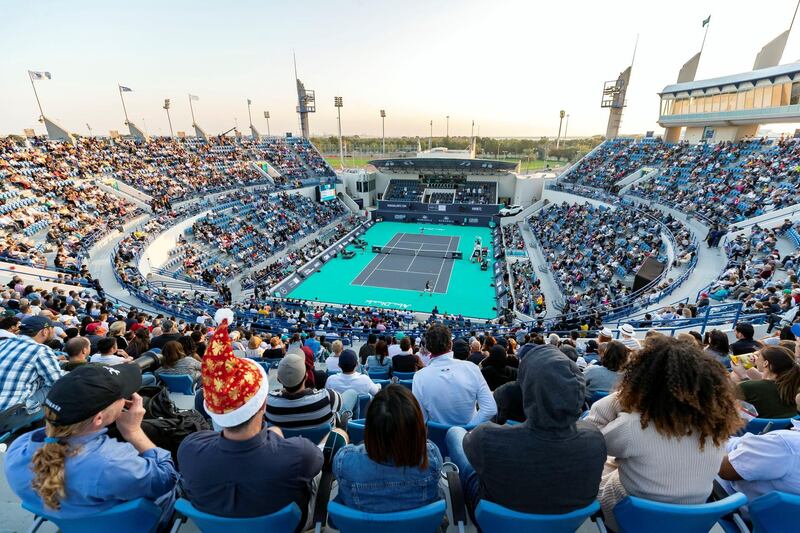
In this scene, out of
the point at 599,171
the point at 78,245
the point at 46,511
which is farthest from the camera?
the point at 599,171

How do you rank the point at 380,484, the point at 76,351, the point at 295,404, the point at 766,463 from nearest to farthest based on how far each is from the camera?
the point at 380,484, the point at 766,463, the point at 295,404, the point at 76,351

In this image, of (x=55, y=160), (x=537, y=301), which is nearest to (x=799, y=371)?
(x=537, y=301)

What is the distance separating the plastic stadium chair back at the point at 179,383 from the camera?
201 inches

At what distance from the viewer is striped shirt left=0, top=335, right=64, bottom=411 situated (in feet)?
11.4

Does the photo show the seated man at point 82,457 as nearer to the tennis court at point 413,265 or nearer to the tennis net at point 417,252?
the tennis court at point 413,265

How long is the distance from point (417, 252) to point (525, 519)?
31.3 meters

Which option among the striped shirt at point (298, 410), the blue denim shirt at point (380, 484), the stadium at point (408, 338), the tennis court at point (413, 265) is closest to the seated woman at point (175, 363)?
the stadium at point (408, 338)

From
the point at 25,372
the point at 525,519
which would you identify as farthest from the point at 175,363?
the point at 525,519

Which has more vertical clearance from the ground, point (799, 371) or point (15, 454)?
point (15, 454)

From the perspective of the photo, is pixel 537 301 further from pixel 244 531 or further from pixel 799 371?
pixel 244 531

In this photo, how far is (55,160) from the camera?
25766 mm

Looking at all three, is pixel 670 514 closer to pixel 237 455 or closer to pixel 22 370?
pixel 237 455

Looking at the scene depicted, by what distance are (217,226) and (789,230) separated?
3313 cm

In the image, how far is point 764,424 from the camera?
10.9 ft
